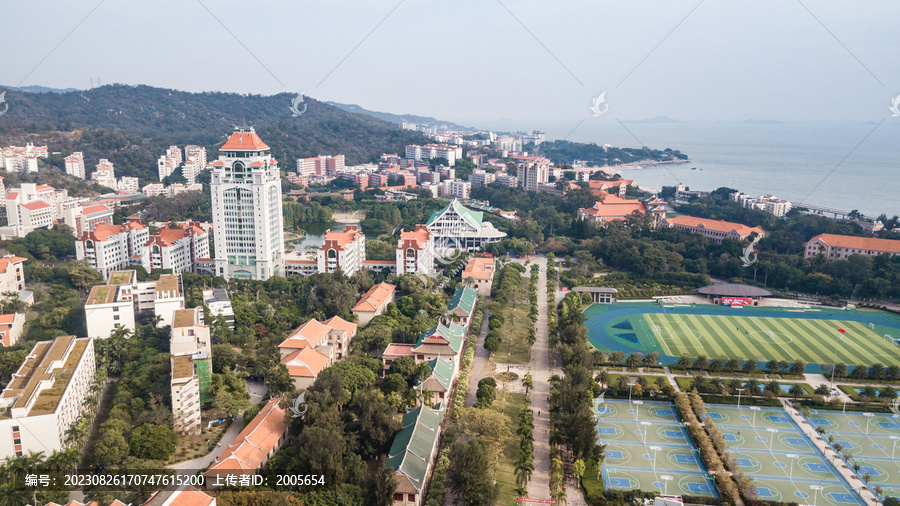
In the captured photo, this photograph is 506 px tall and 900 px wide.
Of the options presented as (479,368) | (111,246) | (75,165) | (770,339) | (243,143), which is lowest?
(479,368)

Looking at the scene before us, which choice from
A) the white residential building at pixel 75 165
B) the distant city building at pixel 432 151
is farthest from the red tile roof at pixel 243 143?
the distant city building at pixel 432 151

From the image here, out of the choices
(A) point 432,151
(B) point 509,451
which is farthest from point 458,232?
(A) point 432,151

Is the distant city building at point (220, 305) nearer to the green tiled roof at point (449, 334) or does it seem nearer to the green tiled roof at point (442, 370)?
the green tiled roof at point (449, 334)

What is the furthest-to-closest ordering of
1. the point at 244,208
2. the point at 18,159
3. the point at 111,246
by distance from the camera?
the point at 18,159 < the point at 111,246 < the point at 244,208

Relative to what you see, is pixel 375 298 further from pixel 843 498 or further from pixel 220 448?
pixel 843 498

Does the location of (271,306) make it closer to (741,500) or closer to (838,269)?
(741,500)

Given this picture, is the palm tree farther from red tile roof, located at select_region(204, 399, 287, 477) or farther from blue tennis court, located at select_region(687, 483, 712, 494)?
red tile roof, located at select_region(204, 399, 287, 477)
